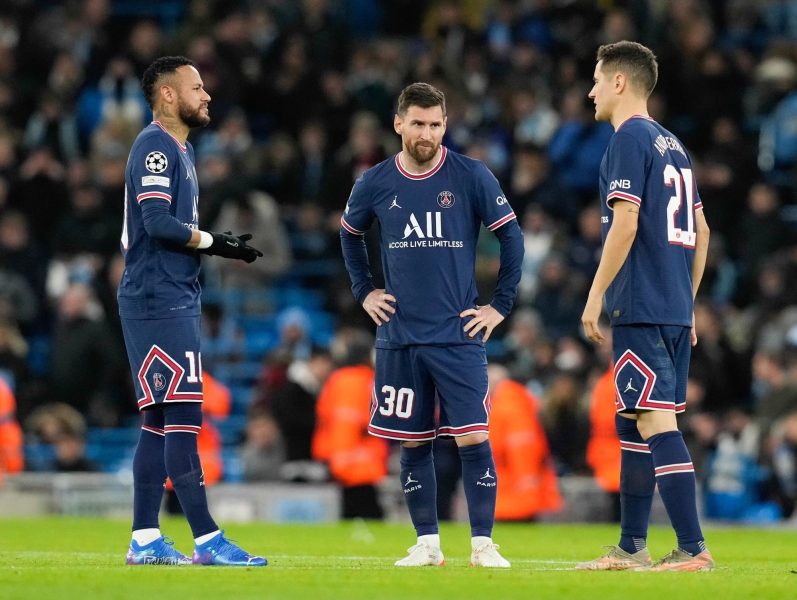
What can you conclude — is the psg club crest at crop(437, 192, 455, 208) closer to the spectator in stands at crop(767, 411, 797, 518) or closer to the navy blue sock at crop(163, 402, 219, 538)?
the navy blue sock at crop(163, 402, 219, 538)

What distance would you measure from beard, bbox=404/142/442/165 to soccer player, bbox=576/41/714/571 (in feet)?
3.19

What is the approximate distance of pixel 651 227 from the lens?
29.8 feet

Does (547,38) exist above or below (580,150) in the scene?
above

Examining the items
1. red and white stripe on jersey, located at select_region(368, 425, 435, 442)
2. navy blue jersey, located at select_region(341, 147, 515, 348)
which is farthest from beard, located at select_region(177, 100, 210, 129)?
red and white stripe on jersey, located at select_region(368, 425, 435, 442)

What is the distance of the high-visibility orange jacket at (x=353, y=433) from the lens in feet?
56.7

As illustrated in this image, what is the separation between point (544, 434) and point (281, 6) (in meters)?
9.29

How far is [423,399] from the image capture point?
31.2 ft

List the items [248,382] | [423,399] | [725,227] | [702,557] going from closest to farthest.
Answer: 1. [702,557]
2. [423,399]
3. [725,227]
4. [248,382]

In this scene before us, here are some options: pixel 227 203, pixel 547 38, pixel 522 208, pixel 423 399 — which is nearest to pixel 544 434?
pixel 522 208

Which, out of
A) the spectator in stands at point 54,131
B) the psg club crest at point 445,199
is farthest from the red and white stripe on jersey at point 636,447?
the spectator in stands at point 54,131

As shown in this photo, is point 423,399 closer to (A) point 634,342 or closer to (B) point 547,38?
(A) point 634,342

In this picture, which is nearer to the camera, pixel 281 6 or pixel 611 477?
pixel 611 477

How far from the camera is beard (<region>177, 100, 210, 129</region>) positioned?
969 centimetres

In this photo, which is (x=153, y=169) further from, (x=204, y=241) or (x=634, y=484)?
(x=634, y=484)
